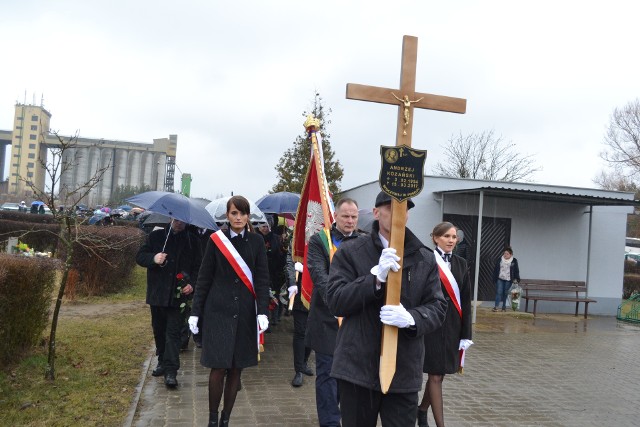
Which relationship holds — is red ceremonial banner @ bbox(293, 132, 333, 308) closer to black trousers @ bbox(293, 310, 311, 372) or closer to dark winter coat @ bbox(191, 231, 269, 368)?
black trousers @ bbox(293, 310, 311, 372)

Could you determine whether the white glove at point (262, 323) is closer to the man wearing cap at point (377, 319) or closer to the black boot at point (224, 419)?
the black boot at point (224, 419)

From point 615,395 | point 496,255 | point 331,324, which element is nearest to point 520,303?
point 496,255

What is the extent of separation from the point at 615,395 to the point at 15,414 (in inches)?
260

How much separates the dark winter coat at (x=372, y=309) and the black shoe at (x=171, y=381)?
365 cm

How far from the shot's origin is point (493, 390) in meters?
7.07

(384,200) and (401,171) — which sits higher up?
(401,171)

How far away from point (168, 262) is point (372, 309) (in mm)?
3886

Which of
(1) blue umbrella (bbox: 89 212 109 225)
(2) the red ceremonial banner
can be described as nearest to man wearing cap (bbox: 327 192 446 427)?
(2) the red ceremonial banner

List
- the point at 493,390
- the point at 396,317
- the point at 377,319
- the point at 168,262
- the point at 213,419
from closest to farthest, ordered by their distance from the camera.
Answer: the point at 396,317
the point at 377,319
the point at 213,419
the point at 168,262
the point at 493,390

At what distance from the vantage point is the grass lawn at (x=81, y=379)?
202 inches

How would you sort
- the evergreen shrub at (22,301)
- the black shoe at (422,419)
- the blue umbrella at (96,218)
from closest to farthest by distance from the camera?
A: the black shoe at (422,419)
the evergreen shrub at (22,301)
the blue umbrella at (96,218)

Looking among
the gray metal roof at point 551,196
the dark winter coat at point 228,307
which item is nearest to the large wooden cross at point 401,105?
the dark winter coat at point 228,307

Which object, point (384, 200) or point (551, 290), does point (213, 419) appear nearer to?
point (384, 200)

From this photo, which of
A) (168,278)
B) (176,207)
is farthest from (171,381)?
(176,207)
